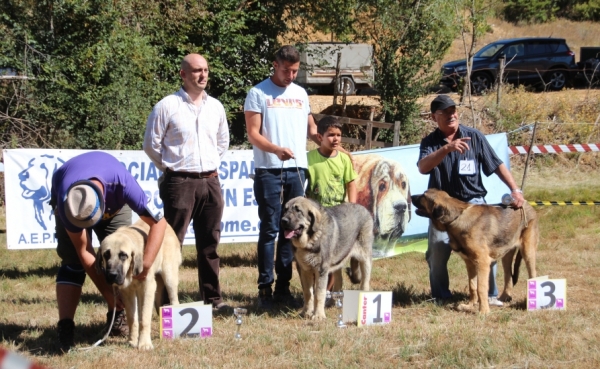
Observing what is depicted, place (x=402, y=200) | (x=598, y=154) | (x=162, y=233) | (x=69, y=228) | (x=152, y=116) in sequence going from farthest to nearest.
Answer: (x=598, y=154)
(x=402, y=200)
(x=152, y=116)
(x=162, y=233)
(x=69, y=228)

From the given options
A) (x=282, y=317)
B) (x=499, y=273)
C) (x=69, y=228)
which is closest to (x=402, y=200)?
(x=499, y=273)

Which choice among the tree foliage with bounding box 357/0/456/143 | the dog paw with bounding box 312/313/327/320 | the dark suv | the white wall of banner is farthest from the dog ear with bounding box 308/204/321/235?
the dark suv

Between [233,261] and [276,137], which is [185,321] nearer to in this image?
[276,137]

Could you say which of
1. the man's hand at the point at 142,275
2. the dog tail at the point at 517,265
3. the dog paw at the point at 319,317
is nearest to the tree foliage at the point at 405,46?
the dog tail at the point at 517,265

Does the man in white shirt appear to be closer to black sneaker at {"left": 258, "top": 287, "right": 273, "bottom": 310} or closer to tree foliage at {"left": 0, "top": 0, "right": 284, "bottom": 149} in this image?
black sneaker at {"left": 258, "top": 287, "right": 273, "bottom": 310}

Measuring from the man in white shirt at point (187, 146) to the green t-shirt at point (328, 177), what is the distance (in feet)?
3.08

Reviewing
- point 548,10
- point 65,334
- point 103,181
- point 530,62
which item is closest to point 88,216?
point 103,181

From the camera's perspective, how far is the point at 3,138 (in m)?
13.2

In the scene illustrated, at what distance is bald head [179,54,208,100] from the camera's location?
6.04 metres

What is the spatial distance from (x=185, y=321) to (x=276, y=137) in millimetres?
1901

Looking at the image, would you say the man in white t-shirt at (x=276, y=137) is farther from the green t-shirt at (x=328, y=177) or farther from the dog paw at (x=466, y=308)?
the dog paw at (x=466, y=308)

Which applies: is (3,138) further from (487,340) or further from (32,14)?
(487,340)

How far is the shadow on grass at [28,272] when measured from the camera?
842 centimetres

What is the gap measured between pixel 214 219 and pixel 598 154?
13190mm
